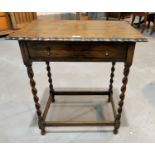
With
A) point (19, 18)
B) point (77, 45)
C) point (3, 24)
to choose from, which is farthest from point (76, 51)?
point (19, 18)

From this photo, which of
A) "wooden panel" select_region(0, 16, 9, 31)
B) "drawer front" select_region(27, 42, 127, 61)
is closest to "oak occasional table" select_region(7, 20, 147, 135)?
"drawer front" select_region(27, 42, 127, 61)

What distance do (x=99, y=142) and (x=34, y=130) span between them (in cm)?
56

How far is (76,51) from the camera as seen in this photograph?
1.04m

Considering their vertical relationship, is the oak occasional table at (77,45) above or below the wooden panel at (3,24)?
above

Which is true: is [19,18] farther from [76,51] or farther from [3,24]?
[76,51]

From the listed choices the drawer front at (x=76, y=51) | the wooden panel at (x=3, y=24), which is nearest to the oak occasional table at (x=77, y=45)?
the drawer front at (x=76, y=51)

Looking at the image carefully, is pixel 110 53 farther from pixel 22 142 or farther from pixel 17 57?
pixel 17 57

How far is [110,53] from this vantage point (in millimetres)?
1033

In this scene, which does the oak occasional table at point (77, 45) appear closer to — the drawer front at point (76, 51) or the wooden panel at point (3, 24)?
the drawer front at point (76, 51)

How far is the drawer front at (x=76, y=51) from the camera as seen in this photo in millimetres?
1017

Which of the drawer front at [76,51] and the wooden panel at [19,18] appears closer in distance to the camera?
the drawer front at [76,51]

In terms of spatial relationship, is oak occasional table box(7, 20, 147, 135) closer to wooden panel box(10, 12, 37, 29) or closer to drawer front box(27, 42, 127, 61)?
drawer front box(27, 42, 127, 61)

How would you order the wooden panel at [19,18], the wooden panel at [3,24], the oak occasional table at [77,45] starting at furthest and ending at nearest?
the wooden panel at [19,18]
the wooden panel at [3,24]
the oak occasional table at [77,45]
